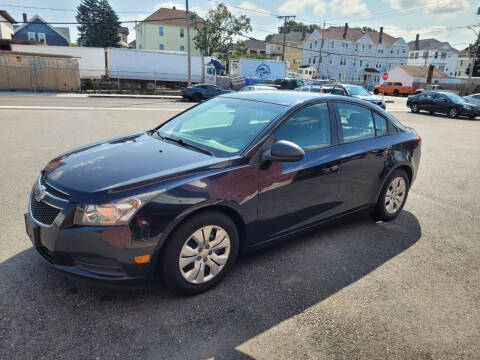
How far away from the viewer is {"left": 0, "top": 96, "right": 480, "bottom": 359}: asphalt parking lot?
95.8 inches

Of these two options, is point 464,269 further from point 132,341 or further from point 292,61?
point 292,61

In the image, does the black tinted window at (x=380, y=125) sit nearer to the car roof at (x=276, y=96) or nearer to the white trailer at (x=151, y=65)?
the car roof at (x=276, y=96)

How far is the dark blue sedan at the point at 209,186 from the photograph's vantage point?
254cm

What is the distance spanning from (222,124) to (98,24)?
66.5 metres

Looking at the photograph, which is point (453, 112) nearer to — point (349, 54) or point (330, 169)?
point (330, 169)

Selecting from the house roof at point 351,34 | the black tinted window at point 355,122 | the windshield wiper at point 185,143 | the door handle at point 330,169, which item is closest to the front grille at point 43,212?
the windshield wiper at point 185,143

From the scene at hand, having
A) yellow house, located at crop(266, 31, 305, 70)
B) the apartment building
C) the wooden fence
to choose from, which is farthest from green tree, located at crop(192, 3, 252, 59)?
the apartment building

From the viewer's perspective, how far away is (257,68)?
37.5 metres

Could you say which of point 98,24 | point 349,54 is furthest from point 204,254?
point 349,54

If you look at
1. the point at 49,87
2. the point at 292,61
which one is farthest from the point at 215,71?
the point at 292,61

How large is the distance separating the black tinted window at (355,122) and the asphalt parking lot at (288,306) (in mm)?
1183

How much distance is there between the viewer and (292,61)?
279 ft

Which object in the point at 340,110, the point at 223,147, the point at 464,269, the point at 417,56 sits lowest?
the point at 464,269

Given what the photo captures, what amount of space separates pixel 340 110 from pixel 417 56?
10013cm
